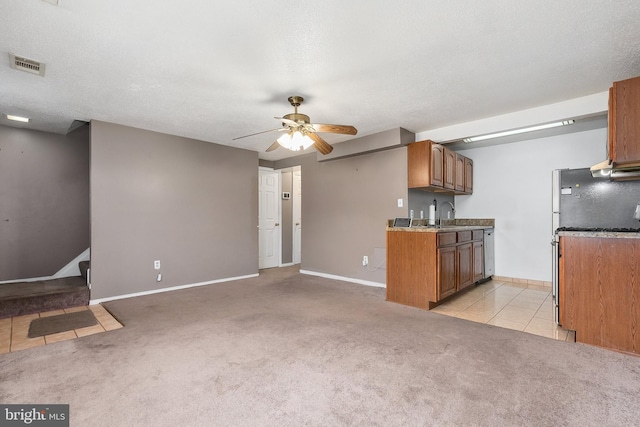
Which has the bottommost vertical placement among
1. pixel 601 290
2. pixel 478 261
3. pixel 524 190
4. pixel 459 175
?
pixel 478 261

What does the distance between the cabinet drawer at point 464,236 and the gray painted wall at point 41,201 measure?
569 centimetres

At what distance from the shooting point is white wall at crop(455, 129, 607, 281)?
449 centimetres

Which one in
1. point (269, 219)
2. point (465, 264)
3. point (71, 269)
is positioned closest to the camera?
point (465, 264)

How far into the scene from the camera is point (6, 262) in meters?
4.20

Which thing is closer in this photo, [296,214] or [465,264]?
[465,264]

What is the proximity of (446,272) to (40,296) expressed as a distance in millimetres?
4806

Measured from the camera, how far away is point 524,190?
4957mm

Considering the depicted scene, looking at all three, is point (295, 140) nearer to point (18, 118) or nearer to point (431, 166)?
point (431, 166)

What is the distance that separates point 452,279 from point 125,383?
11.4ft

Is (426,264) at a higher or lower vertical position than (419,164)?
lower

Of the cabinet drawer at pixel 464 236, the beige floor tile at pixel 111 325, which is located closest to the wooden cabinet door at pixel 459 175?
the cabinet drawer at pixel 464 236

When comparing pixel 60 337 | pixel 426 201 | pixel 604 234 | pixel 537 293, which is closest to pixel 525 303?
pixel 537 293

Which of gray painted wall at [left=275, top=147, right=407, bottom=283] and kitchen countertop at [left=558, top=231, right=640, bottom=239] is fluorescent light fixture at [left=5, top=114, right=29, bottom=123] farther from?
kitchen countertop at [left=558, top=231, right=640, bottom=239]

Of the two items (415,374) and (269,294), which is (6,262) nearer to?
(269,294)
